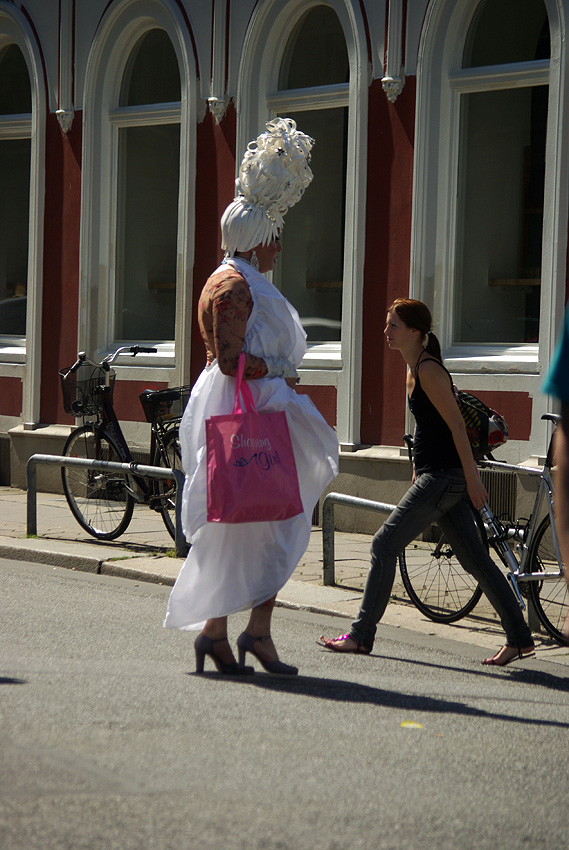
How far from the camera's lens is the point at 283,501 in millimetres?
5316

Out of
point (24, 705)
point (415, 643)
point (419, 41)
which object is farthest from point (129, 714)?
point (419, 41)

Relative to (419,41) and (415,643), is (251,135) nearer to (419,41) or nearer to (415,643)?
(419,41)

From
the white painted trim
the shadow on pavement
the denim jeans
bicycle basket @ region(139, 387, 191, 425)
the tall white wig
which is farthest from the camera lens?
the white painted trim

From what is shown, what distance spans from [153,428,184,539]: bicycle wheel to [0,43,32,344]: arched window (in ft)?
16.5

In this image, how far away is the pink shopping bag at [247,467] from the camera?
17.2 feet

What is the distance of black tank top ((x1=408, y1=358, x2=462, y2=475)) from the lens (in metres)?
6.08

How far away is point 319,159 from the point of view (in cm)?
1198

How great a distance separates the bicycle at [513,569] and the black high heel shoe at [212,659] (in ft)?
5.79

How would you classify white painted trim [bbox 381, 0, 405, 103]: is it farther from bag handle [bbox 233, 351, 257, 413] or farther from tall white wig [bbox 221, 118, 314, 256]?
bag handle [bbox 233, 351, 257, 413]

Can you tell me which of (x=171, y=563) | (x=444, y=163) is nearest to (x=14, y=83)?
(x=444, y=163)

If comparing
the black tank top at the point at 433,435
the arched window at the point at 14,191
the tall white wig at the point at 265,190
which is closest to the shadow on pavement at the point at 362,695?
the black tank top at the point at 433,435

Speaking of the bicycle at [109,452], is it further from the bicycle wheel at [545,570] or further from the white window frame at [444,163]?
the bicycle wheel at [545,570]

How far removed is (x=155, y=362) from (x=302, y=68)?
336cm

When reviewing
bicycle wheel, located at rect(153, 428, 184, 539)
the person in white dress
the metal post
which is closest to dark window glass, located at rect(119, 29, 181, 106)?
bicycle wheel, located at rect(153, 428, 184, 539)
